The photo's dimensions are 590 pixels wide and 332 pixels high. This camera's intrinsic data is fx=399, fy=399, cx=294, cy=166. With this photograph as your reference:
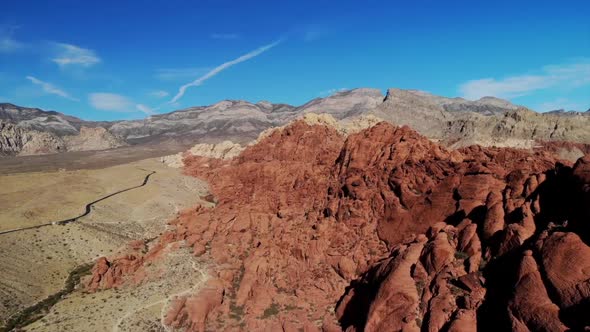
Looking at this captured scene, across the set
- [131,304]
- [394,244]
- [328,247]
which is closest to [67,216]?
[131,304]

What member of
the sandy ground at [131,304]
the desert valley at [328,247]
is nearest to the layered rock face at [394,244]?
the desert valley at [328,247]

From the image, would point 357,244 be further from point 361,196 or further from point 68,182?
point 68,182

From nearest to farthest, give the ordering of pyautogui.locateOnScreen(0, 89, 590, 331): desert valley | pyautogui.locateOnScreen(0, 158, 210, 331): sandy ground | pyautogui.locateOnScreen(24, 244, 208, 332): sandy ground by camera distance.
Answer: pyautogui.locateOnScreen(0, 89, 590, 331): desert valley < pyautogui.locateOnScreen(24, 244, 208, 332): sandy ground < pyautogui.locateOnScreen(0, 158, 210, 331): sandy ground

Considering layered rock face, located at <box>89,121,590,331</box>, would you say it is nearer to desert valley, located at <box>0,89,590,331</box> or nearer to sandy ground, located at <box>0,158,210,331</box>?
desert valley, located at <box>0,89,590,331</box>

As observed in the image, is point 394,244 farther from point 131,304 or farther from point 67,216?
point 67,216

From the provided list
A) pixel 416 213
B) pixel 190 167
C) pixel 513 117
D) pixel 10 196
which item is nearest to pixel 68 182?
pixel 10 196

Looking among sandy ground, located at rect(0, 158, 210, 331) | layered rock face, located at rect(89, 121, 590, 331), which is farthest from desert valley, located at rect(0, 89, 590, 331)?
sandy ground, located at rect(0, 158, 210, 331)

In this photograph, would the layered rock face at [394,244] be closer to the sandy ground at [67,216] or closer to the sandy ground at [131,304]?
the sandy ground at [131,304]
